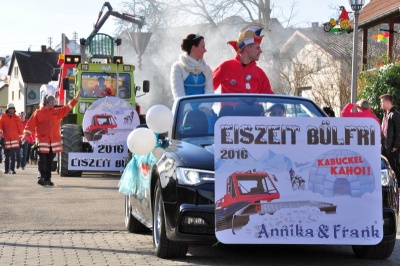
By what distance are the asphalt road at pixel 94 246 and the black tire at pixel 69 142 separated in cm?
723

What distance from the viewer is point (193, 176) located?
8.35 m

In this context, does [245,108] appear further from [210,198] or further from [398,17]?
[398,17]

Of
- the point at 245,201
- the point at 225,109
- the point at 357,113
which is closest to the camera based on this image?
the point at 245,201

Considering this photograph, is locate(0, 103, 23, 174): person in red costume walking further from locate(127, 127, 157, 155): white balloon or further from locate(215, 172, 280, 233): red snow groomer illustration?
locate(215, 172, 280, 233): red snow groomer illustration

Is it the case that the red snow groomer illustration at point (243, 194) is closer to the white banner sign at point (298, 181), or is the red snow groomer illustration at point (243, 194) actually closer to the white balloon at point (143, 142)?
the white banner sign at point (298, 181)

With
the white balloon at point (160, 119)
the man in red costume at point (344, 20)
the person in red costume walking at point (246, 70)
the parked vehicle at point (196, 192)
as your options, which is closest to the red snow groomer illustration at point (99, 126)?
the person in red costume walking at point (246, 70)

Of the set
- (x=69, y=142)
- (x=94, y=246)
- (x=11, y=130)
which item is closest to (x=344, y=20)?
(x=11, y=130)

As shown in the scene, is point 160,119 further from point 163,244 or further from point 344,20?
point 344,20

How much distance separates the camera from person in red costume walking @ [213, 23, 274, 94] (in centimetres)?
1164

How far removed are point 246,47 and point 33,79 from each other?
338ft

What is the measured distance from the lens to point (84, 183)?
803 inches

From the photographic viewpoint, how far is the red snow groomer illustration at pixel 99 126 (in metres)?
21.6

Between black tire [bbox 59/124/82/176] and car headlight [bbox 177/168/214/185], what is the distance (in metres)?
14.6

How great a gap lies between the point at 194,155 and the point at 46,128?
11865 mm
